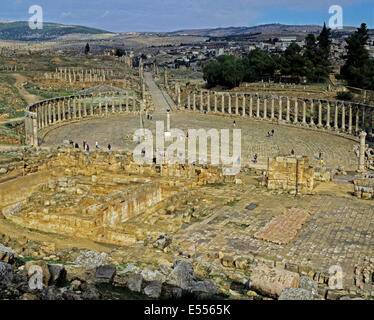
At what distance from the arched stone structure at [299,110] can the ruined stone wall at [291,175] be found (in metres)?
26.4

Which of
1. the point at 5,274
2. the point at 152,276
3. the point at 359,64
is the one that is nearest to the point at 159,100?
the point at 359,64

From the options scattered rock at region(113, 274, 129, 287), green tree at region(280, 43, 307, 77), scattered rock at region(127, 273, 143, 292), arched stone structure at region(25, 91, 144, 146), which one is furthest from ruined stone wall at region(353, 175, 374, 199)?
green tree at region(280, 43, 307, 77)

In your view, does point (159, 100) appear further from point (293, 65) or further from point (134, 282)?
point (134, 282)

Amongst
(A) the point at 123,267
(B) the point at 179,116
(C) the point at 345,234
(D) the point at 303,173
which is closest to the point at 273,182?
(D) the point at 303,173

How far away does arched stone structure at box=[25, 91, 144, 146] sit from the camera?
1858 inches

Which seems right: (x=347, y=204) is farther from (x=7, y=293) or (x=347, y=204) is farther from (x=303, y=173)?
(x=7, y=293)

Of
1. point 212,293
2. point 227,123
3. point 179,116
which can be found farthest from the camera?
point 179,116

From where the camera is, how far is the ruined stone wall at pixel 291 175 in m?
26.1

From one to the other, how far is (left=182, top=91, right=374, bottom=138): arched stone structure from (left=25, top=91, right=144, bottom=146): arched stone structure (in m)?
10.3

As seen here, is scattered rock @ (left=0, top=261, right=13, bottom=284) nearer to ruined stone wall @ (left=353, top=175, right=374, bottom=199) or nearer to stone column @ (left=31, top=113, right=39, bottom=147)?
ruined stone wall @ (left=353, top=175, right=374, bottom=199)

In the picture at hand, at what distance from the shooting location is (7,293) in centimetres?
987

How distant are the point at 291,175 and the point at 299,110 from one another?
146 feet

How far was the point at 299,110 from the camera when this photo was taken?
68.9m
